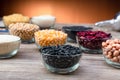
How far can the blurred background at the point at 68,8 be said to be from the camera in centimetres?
324

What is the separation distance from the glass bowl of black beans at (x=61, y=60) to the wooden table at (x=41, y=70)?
0.07ft

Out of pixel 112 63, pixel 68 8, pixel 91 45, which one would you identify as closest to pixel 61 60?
pixel 112 63

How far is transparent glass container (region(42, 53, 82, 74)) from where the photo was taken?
886mm

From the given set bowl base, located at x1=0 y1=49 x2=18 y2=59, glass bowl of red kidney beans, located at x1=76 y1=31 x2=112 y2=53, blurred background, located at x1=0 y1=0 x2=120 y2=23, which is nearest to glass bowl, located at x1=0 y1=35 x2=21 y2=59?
bowl base, located at x1=0 y1=49 x2=18 y2=59

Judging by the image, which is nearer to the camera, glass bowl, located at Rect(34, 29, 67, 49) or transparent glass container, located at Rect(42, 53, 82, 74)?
transparent glass container, located at Rect(42, 53, 82, 74)

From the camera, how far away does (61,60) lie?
89cm

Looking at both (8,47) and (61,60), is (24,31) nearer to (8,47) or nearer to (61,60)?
(8,47)

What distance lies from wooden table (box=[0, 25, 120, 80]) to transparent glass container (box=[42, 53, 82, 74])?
0.02 m

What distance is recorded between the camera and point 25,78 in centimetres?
86

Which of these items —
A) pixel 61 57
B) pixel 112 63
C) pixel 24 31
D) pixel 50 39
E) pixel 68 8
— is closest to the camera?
pixel 61 57

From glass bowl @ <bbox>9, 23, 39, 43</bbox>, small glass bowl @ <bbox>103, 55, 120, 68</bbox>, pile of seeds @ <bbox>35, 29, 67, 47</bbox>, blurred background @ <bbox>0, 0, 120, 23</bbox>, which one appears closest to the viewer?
small glass bowl @ <bbox>103, 55, 120, 68</bbox>

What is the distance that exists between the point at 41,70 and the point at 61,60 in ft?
0.33

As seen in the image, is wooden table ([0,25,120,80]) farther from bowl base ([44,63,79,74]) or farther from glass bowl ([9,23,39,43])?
glass bowl ([9,23,39,43])

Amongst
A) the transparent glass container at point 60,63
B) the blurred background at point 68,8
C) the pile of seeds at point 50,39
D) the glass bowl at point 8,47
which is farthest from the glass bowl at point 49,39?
the blurred background at point 68,8
